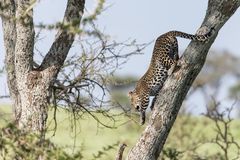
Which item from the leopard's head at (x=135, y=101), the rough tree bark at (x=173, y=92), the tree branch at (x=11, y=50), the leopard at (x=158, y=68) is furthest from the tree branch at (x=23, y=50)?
the leopard's head at (x=135, y=101)

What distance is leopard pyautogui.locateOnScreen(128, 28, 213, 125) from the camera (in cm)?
950

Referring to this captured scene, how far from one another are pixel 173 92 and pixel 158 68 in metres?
1.68

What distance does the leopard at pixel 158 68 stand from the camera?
950 centimetres

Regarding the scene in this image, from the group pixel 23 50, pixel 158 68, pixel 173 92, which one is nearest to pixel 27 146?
pixel 23 50

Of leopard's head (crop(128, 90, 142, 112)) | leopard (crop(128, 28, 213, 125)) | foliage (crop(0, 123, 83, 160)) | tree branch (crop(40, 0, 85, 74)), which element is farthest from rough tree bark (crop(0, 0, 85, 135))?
leopard's head (crop(128, 90, 142, 112))

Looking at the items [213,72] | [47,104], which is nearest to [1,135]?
[47,104]

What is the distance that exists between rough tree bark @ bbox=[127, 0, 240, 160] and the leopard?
869 mm

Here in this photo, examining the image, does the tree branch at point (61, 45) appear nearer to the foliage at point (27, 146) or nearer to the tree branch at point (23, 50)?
the tree branch at point (23, 50)

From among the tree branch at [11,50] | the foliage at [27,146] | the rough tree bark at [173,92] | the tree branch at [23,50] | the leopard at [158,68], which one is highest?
the leopard at [158,68]

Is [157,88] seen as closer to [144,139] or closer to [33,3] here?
[144,139]

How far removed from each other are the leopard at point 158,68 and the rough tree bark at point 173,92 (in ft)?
2.85

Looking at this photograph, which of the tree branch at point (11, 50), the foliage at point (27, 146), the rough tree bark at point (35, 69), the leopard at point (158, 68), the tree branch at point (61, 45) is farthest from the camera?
the leopard at point (158, 68)

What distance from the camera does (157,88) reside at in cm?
969

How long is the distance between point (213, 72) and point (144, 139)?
35.6m
